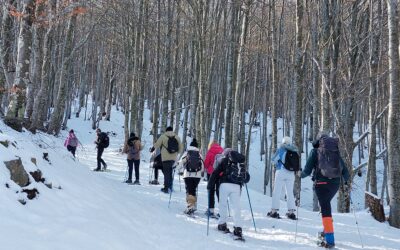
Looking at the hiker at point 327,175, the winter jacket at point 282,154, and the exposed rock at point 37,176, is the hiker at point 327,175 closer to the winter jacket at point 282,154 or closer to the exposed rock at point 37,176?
the winter jacket at point 282,154

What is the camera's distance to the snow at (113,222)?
5.14 meters

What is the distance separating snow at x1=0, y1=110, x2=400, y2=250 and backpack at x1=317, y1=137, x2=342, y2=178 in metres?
1.30

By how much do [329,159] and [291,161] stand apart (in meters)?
2.18

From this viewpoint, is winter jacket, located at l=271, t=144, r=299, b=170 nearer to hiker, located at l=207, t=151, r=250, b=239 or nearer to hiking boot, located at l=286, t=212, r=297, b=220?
hiking boot, located at l=286, t=212, r=297, b=220

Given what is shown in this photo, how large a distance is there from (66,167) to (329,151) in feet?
18.5

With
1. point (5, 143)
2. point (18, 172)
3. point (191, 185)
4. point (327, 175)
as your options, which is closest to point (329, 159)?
point (327, 175)

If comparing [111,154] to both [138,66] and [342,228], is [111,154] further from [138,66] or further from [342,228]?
[342,228]

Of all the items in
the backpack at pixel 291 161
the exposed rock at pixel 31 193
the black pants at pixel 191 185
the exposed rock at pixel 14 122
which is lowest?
the black pants at pixel 191 185

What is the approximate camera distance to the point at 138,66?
23656 millimetres

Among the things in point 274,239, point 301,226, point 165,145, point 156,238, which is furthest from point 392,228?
point 165,145

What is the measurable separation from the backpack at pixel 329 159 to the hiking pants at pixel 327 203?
0.70ft

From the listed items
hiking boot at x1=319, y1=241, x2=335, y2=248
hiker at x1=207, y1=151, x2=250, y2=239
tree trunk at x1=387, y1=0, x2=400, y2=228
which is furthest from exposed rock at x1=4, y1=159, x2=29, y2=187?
tree trunk at x1=387, y1=0, x2=400, y2=228

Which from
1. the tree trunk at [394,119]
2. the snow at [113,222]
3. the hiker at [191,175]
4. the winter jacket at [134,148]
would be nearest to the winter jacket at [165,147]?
the snow at [113,222]

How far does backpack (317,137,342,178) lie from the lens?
6.82 metres
